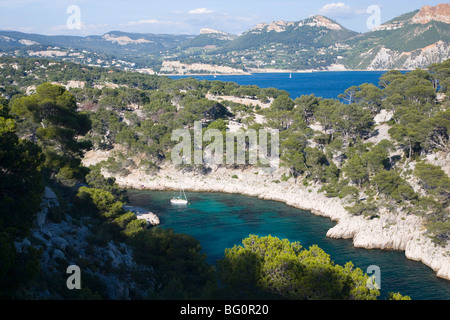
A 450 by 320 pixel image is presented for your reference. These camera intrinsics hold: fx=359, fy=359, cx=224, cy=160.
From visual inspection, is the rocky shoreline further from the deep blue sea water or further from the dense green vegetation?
the dense green vegetation

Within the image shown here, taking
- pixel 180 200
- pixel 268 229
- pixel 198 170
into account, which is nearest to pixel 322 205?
pixel 268 229

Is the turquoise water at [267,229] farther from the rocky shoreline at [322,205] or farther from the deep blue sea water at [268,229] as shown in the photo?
the rocky shoreline at [322,205]

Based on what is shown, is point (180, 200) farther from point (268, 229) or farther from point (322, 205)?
point (322, 205)

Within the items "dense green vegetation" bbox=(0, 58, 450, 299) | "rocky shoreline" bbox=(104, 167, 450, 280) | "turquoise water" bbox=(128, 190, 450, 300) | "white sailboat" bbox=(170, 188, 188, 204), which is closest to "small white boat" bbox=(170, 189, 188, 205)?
"white sailboat" bbox=(170, 188, 188, 204)

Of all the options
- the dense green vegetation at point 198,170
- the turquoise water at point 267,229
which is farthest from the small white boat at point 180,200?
the dense green vegetation at point 198,170
